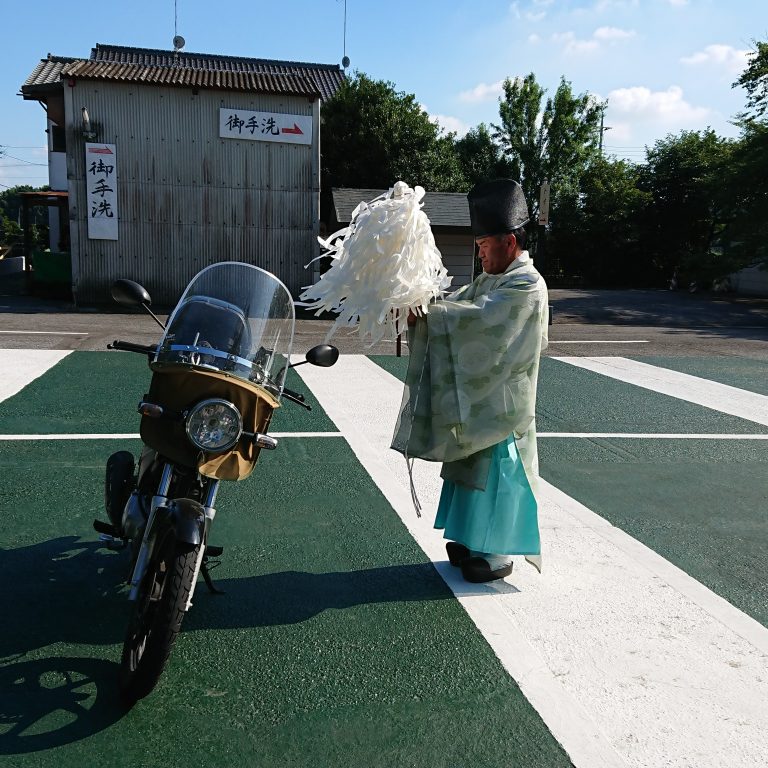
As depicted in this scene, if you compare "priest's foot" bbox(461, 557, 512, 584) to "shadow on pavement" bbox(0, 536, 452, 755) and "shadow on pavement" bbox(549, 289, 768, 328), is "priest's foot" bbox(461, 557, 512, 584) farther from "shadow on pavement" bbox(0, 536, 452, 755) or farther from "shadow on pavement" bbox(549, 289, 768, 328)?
"shadow on pavement" bbox(549, 289, 768, 328)

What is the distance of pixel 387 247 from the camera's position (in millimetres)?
3148

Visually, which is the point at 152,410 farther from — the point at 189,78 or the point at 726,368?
the point at 189,78

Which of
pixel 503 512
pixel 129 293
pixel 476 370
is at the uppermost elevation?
pixel 129 293

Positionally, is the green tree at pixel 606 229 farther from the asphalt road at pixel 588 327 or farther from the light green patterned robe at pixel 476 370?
the light green patterned robe at pixel 476 370

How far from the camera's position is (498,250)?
3.56 m

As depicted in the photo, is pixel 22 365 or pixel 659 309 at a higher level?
pixel 659 309

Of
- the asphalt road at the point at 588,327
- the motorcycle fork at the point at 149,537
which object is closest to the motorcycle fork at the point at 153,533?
the motorcycle fork at the point at 149,537

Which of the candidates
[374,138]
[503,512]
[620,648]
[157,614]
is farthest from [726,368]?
[374,138]

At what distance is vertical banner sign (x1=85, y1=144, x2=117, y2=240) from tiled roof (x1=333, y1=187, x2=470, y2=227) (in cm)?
547

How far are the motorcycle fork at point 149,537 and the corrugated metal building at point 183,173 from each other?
1687 centimetres

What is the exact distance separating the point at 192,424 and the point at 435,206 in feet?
63.9

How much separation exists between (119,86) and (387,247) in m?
17.5

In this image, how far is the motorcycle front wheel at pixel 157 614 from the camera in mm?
2566

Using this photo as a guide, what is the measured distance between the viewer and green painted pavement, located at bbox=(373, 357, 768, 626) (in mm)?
4102
